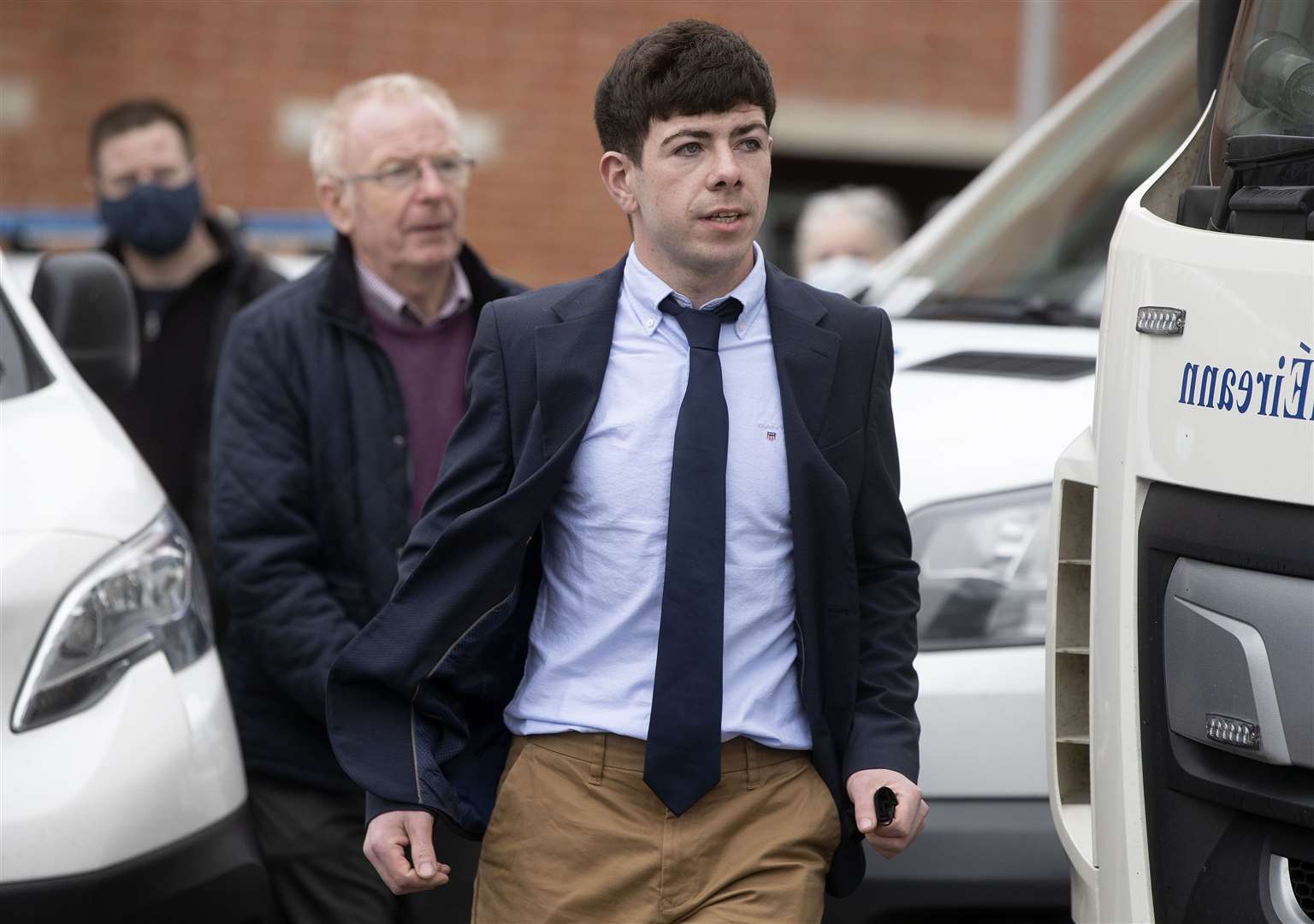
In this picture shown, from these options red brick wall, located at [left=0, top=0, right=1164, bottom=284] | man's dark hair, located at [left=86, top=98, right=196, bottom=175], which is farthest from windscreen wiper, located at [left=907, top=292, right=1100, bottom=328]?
red brick wall, located at [left=0, top=0, right=1164, bottom=284]

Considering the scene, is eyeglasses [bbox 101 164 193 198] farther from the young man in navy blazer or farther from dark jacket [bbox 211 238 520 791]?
the young man in navy blazer

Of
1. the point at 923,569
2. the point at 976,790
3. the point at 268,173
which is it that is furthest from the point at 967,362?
the point at 268,173

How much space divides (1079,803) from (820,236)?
4.34 metres

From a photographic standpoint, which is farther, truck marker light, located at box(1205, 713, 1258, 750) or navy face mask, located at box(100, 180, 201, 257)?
navy face mask, located at box(100, 180, 201, 257)

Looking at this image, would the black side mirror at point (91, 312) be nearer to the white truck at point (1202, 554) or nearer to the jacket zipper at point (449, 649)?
the jacket zipper at point (449, 649)

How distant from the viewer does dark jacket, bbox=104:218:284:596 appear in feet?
17.6

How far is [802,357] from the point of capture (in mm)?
2975

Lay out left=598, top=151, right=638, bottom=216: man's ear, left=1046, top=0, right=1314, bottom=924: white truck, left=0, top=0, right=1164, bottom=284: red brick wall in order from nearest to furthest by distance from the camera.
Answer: left=1046, top=0, right=1314, bottom=924: white truck < left=598, top=151, right=638, bottom=216: man's ear < left=0, top=0, right=1164, bottom=284: red brick wall

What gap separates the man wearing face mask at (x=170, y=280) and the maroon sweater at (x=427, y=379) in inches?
44.7

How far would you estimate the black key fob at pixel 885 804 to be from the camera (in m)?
2.90

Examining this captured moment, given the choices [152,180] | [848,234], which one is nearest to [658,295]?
[152,180]

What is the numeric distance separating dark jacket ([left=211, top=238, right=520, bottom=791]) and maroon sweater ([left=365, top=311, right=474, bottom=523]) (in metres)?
0.03

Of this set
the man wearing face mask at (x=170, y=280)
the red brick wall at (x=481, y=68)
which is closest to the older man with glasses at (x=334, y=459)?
the man wearing face mask at (x=170, y=280)

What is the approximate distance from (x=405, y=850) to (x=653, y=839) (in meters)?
0.38
